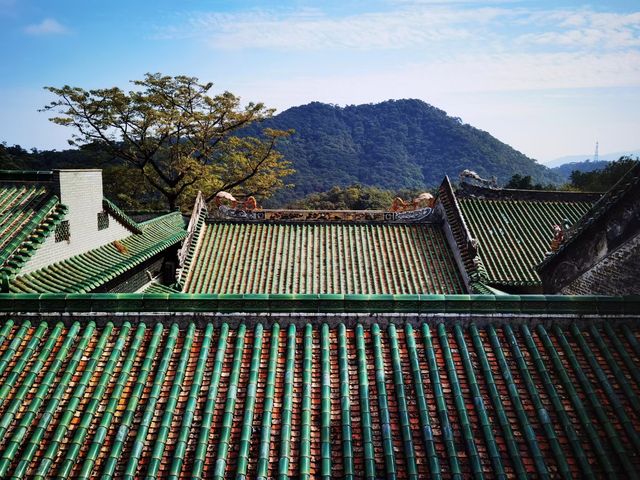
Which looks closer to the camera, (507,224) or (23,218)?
(23,218)

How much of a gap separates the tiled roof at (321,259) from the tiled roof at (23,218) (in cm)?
459

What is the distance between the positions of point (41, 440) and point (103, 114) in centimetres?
3457

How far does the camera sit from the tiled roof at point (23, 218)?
448 inches

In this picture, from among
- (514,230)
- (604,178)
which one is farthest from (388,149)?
(514,230)

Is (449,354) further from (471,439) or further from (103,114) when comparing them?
(103,114)

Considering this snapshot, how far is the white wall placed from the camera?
13.4 metres

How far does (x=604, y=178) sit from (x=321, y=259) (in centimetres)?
4683

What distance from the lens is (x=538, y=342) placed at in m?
6.41

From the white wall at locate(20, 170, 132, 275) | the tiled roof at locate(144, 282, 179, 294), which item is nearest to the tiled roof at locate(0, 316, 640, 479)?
the white wall at locate(20, 170, 132, 275)

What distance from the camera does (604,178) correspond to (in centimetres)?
5219

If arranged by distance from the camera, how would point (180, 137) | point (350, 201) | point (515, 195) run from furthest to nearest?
point (350, 201)
point (180, 137)
point (515, 195)

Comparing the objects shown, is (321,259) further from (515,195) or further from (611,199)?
(515,195)

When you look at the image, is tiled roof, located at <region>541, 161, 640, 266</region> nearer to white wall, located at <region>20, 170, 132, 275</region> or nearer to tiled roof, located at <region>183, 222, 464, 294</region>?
tiled roof, located at <region>183, 222, 464, 294</region>

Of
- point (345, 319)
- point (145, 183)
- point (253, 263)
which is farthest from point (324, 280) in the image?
point (145, 183)
